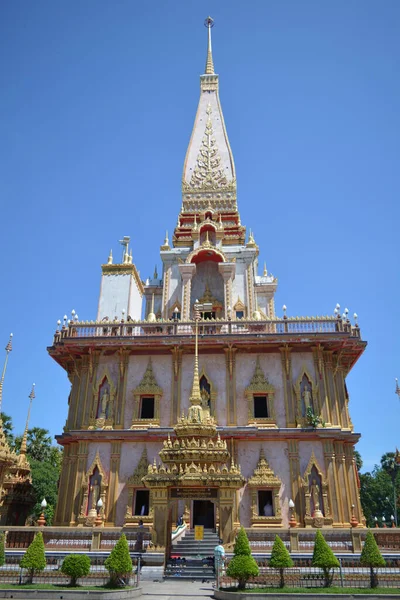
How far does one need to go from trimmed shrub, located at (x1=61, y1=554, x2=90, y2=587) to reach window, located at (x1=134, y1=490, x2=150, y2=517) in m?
9.89

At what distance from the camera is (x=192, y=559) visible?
1908 cm

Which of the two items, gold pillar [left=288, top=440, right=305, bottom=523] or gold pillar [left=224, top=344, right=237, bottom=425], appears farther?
gold pillar [left=224, top=344, right=237, bottom=425]

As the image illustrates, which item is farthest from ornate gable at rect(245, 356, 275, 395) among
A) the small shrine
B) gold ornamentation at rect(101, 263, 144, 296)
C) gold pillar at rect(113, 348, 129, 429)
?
gold ornamentation at rect(101, 263, 144, 296)

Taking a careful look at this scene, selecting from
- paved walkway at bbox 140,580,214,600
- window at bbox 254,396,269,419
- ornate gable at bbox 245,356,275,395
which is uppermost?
ornate gable at bbox 245,356,275,395

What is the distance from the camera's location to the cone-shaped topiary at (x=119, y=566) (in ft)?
45.7

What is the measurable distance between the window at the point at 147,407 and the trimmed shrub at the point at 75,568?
11890mm

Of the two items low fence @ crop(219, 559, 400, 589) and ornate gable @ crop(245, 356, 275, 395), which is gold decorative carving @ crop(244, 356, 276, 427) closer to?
ornate gable @ crop(245, 356, 275, 395)

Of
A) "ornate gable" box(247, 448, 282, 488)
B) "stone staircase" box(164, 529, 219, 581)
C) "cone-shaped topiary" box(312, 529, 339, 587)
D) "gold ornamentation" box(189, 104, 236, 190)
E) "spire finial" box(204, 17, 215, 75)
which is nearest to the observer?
"cone-shaped topiary" box(312, 529, 339, 587)

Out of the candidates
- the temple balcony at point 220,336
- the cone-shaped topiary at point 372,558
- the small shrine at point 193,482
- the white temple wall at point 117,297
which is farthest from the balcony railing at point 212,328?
the cone-shaped topiary at point 372,558

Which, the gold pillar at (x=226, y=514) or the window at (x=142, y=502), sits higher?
the window at (x=142, y=502)

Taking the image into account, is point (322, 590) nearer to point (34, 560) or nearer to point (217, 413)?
point (34, 560)

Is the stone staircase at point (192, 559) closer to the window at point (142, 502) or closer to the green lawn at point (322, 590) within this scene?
the window at point (142, 502)

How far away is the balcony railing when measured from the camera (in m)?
26.3

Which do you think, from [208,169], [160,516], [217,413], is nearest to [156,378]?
[217,413]
